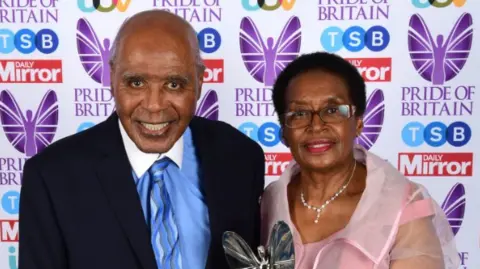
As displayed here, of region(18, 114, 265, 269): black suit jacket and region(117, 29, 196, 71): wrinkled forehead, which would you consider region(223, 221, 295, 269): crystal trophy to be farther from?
region(117, 29, 196, 71): wrinkled forehead

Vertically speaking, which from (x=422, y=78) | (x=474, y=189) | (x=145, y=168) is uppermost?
(x=422, y=78)

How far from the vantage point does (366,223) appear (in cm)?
118

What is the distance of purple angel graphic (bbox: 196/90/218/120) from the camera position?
2.13 metres

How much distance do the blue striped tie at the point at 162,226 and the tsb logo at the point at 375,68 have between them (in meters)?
1.10

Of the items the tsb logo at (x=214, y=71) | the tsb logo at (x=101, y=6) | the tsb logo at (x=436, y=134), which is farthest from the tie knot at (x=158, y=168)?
the tsb logo at (x=436, y=134)

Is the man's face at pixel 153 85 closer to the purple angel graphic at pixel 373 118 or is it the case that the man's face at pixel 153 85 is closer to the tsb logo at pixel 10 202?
the purple angel graphic at pixel 373 118

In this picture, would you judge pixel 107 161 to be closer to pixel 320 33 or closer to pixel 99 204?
pixel 99 204

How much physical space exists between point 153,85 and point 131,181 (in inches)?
8.1

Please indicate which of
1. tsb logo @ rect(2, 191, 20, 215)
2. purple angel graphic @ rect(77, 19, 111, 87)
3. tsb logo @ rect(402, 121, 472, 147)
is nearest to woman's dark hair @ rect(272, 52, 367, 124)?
tsb logo @ rect(402, 121, 472, 147)

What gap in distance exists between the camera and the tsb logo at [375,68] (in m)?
2.07

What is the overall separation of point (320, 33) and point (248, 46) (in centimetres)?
27

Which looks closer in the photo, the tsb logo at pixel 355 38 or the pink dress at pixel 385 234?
the pink dress at pixel 385 234

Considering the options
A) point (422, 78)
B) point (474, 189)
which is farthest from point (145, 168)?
point (474, 189)

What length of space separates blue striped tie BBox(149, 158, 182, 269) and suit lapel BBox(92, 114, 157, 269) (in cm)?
3
